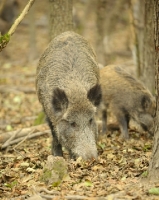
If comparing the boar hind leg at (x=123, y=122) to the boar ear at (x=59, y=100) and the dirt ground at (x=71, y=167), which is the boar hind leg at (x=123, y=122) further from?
the boar ear at (x=59, y=100)

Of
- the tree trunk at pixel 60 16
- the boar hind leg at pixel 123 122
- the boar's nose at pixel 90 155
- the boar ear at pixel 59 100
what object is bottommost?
the boar hind leg at pixel 123 122

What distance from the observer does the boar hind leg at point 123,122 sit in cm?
944

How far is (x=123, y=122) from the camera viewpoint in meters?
9.61

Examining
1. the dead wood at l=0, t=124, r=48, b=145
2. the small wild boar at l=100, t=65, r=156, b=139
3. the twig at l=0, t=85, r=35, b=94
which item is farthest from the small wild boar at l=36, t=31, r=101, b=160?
the twig at l=0, t=85, r=35, b=94

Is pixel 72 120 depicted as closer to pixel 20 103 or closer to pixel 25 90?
pixel 20 103

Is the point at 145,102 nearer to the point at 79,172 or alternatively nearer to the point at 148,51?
the point at 148,51

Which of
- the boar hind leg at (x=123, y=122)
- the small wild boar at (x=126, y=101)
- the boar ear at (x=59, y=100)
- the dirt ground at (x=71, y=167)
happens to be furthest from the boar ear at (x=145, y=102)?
the boar ear at (x=59, y=100)

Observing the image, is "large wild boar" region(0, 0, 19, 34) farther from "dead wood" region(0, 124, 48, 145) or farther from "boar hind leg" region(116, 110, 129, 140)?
"boar hind leg" region(116, 110, 129, 140)

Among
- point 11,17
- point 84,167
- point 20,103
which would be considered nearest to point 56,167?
point 84,167

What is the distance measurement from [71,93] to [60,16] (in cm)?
250

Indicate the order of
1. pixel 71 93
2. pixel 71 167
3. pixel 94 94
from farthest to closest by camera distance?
pixel 94 94 < pixel 71 93 < pixel 71 167

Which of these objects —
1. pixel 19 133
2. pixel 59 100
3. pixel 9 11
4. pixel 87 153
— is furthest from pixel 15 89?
pixel 87 153

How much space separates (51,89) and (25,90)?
21.6 feet

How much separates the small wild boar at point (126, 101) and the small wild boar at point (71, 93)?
1624mm
